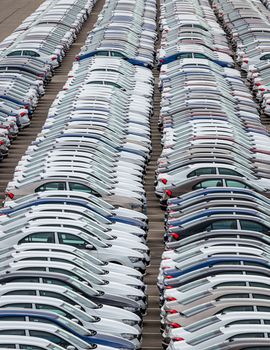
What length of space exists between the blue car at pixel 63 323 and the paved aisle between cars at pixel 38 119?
13554 millimetres

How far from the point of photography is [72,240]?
28016 millimetres

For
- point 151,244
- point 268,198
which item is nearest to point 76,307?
point 151,244

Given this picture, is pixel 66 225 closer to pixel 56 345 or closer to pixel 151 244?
pixel 151 244

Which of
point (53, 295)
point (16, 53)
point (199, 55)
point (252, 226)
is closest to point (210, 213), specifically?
point (252, 226)

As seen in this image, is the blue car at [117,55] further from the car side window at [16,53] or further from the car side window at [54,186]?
the car side window at [54,186]

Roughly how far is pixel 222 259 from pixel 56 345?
559 centimetres

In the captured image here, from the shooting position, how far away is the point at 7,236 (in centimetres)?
2845

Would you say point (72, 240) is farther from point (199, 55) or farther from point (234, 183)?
point (199, 55)

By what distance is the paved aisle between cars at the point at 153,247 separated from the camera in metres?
25.7

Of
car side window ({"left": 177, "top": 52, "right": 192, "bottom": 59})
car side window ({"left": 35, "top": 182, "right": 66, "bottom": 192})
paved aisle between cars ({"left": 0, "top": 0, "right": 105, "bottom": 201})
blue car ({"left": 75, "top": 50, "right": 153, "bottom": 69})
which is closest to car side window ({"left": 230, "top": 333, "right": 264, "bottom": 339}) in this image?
car side window ({"left": 35, "top": 182, "right": 66, "bottom": 192})

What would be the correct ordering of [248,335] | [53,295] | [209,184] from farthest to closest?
1. [209,184]
2. [53,295]
3. [248,335]

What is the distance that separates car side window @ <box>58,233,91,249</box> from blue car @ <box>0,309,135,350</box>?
515 centimetres

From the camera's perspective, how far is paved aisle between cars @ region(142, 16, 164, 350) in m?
25.7

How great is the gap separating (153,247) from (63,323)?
9.20 metres
